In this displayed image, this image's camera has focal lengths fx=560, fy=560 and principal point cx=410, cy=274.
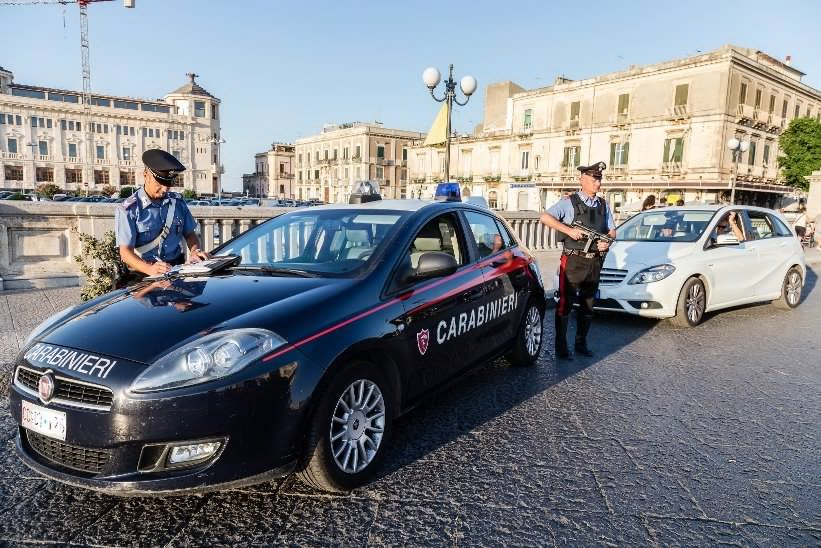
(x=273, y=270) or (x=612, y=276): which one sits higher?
(x=273, y=270)

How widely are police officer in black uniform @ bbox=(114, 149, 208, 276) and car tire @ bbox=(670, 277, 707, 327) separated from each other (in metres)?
5.70

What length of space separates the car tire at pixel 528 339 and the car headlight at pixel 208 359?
288 centimetres

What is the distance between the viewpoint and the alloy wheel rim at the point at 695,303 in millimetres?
7094

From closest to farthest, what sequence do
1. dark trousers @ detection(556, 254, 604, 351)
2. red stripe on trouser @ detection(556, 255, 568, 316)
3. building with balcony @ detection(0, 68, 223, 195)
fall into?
dark trousers @ detection(556, 254, 604, 351) < red stripe on trouser @ detection(556, 255, 568, 316) < building with balcony @ detection(0, 68, 223, 195)

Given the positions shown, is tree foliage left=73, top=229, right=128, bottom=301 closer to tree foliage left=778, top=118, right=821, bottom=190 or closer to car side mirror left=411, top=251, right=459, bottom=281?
car side mirror left=411, top=251, right=459, bottom=281

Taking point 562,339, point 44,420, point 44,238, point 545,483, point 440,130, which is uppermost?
point 440,130

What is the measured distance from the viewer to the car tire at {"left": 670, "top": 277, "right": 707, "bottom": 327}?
6973 mm

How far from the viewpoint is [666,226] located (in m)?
7.94

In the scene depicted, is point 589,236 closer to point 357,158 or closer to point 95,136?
point 357,158

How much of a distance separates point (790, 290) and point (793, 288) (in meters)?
0.10

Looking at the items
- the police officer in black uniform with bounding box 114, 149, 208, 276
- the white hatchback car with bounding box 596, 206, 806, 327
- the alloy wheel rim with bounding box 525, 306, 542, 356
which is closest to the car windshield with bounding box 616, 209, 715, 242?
the white hatchback car with bounding box 596, 206, 806, 327

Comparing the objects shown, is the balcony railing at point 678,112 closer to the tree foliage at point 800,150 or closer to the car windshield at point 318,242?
the tree foliage at point 800,150

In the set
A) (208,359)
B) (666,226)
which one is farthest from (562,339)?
(208,359)

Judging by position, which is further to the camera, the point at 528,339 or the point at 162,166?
the point at 528,339
